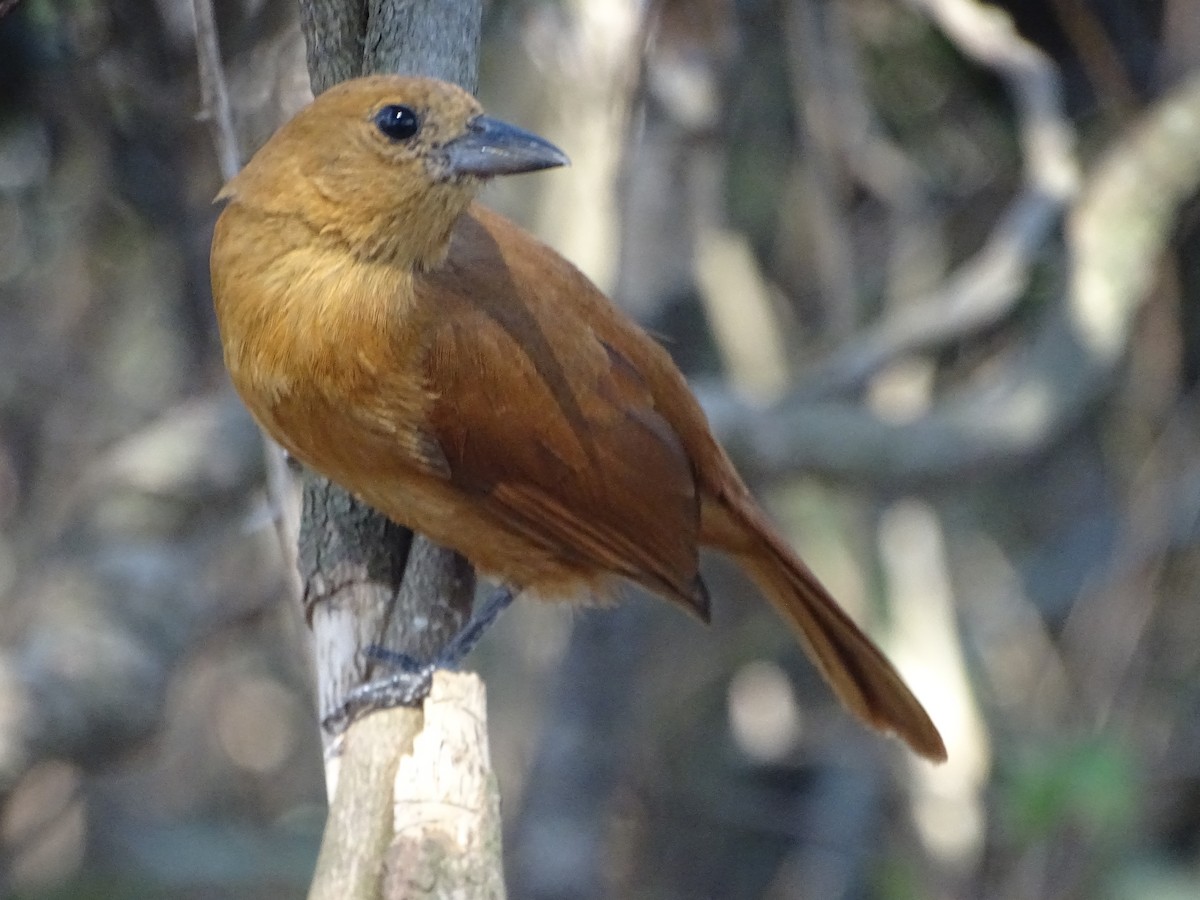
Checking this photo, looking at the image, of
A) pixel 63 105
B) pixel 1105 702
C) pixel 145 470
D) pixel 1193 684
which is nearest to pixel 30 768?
pixel 145 470

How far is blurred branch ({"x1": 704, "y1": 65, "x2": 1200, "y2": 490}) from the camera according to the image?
3.98m

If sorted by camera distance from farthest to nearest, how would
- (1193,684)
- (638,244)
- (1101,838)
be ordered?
(1193,684) < (638,244) < (1101,838)

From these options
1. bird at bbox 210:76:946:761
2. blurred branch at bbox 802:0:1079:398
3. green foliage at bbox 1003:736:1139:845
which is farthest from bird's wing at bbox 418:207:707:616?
green foliage at bbox 1003:736:1139:845

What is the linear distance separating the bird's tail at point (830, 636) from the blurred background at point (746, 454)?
632 mm

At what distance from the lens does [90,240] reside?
Result: 4.79 meters

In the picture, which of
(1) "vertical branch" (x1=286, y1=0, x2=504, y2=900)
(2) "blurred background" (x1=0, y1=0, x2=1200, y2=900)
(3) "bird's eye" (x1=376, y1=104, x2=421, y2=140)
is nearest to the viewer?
(1) "vertical branch" (x1=286, y1=0, x2=504, y2=900)

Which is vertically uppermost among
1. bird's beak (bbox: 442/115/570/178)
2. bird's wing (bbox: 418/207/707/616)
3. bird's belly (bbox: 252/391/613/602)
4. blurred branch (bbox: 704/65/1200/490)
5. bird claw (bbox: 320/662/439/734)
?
blurred branch (bbox: 704/65/1200/490)

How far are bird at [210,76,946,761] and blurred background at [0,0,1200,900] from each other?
89 centimetres

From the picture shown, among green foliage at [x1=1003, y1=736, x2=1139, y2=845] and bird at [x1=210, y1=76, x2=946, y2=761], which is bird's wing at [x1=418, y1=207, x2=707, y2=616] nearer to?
bird at [x1=210, y1=76, x2=946, y2=761]

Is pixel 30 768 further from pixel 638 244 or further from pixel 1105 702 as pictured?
pixel 1105 702

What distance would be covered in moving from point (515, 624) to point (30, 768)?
9.89 ft

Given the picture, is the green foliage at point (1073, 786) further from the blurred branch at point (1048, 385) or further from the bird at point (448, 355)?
the bird at point (448, 355)

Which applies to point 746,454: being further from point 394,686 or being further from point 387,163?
point 394,686

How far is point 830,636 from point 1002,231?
1772mm
